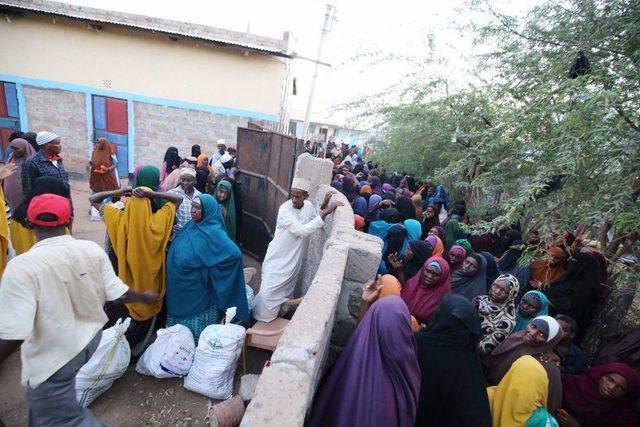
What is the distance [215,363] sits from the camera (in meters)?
2.88

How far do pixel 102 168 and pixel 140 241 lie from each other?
415 centimetres

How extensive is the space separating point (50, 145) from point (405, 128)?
673 centimetres

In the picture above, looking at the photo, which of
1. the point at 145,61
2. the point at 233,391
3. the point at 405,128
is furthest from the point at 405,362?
the point at 145,61

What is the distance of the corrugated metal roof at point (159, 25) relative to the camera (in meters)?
8.96

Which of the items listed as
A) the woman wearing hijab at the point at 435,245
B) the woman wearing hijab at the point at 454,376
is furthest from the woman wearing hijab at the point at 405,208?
the woman wearing hijab at the point at 454,376

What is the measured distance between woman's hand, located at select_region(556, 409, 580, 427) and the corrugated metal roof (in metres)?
10.1

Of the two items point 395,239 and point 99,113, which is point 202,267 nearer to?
point 395,239

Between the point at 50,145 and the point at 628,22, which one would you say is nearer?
the point at 628,22

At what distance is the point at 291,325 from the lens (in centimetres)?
174

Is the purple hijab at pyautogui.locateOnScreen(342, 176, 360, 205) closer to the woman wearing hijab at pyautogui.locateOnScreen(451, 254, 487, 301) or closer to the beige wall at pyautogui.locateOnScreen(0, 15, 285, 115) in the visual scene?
the woman wearing hijab at pyautogui.locateOnScreen(451, 254, 487, 301)

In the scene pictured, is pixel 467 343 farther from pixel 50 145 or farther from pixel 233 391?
pixel 50 145

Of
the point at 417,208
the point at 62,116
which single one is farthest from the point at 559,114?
the point at 62,116

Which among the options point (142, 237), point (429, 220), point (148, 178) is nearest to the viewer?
point (142, 237)

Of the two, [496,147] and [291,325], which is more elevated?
[496,147]
